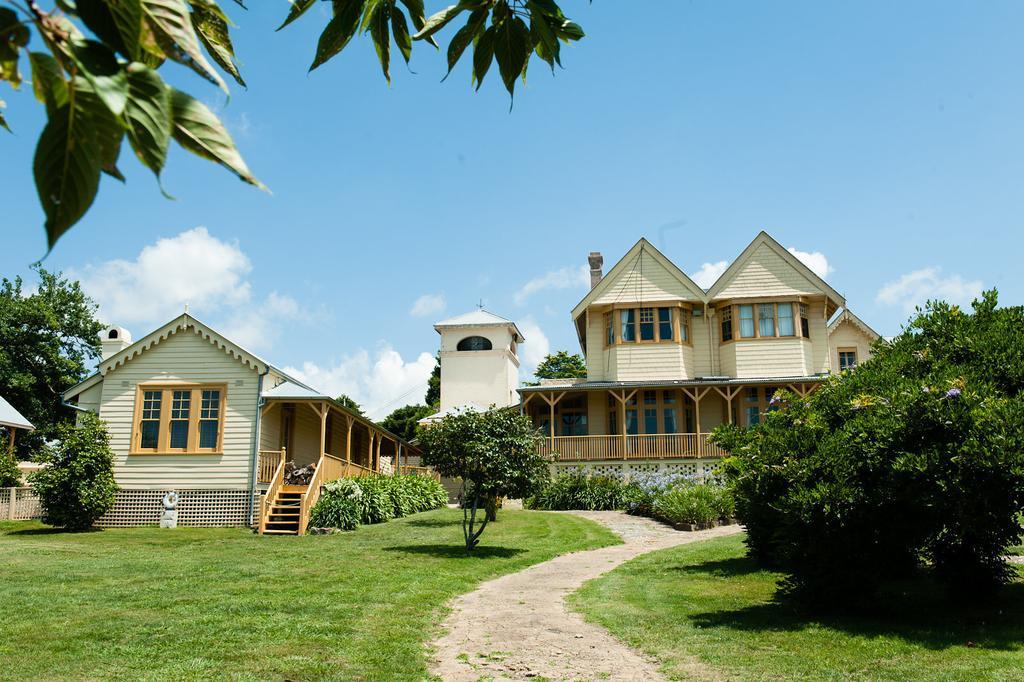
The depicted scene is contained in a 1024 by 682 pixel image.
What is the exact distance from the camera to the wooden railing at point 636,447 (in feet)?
108

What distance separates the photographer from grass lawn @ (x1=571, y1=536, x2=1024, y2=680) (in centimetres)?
791

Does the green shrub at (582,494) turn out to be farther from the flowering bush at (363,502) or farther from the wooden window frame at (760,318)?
the wooden window frame at (760,318)

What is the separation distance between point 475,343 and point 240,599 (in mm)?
32257

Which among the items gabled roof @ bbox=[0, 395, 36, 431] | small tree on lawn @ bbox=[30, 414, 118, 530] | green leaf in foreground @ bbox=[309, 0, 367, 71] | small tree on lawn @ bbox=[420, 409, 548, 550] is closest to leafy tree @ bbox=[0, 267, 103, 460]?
gabled roof @ bbox=[0, 395, 36, 431]

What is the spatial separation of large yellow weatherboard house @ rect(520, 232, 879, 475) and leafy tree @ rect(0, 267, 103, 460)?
2808cm

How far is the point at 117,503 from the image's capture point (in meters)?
25.3

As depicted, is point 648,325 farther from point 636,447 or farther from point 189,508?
point 189,508

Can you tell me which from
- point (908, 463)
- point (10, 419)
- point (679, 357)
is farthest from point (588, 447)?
point (908, 463)

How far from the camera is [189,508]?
83.5ft

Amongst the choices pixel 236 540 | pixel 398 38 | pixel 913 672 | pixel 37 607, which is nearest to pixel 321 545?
pixel 236 540

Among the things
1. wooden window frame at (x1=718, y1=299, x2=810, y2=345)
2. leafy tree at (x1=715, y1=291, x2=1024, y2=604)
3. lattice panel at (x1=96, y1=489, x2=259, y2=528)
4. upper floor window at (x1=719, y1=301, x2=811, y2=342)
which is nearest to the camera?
leafy tree at (x1=715, y1=291, x2=1024, y2=604)

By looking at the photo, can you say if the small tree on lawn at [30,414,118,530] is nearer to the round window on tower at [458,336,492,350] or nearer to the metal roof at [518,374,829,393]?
the metal roof at [518,374,829,393]

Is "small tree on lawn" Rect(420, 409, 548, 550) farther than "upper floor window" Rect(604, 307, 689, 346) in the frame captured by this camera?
No

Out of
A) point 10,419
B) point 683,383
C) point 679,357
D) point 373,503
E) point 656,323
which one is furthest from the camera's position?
point 656,323
